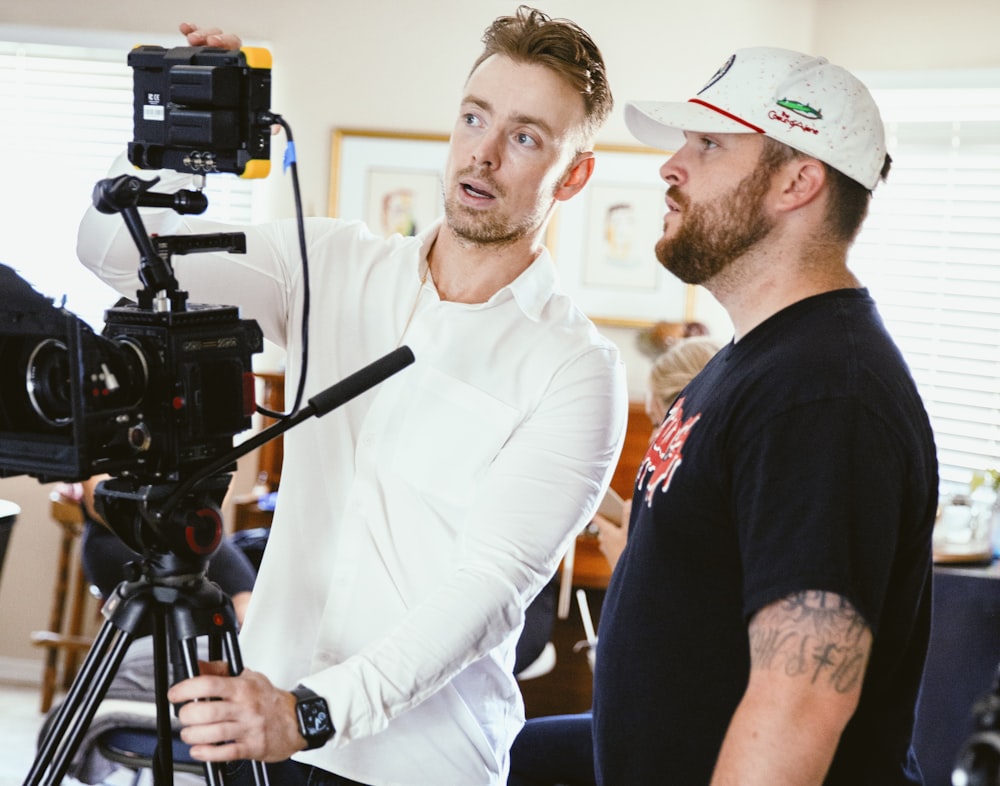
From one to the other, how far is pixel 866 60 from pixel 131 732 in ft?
10.3

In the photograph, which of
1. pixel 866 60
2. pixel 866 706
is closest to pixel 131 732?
pixel 866 706

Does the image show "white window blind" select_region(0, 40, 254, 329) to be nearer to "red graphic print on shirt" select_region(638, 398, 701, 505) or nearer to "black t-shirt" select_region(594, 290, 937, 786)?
"red graphic print on shirt" select_region(638, 398, 701, 505)

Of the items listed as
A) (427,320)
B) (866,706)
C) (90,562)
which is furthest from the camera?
(90,562)

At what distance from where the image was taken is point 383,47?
4035 millimetres

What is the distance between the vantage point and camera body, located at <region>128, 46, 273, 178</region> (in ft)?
3.71

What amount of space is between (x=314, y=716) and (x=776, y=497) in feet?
1.64

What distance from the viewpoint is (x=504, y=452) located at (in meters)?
1.37

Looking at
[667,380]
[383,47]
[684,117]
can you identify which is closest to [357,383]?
[684,117]

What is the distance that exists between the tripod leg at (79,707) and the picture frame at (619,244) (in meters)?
3.06

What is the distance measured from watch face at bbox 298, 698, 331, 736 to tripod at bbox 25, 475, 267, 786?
10cm

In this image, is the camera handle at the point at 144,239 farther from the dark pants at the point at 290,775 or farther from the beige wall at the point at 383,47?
the beige wall at the point at 383,47

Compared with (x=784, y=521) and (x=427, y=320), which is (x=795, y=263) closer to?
(x=784, y=521)

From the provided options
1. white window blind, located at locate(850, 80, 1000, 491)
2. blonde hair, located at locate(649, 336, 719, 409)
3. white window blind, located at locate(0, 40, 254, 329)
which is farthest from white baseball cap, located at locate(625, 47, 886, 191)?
white window blind, located at locate(0, 40, 254, 329)

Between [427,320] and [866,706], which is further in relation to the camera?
[427,320]
